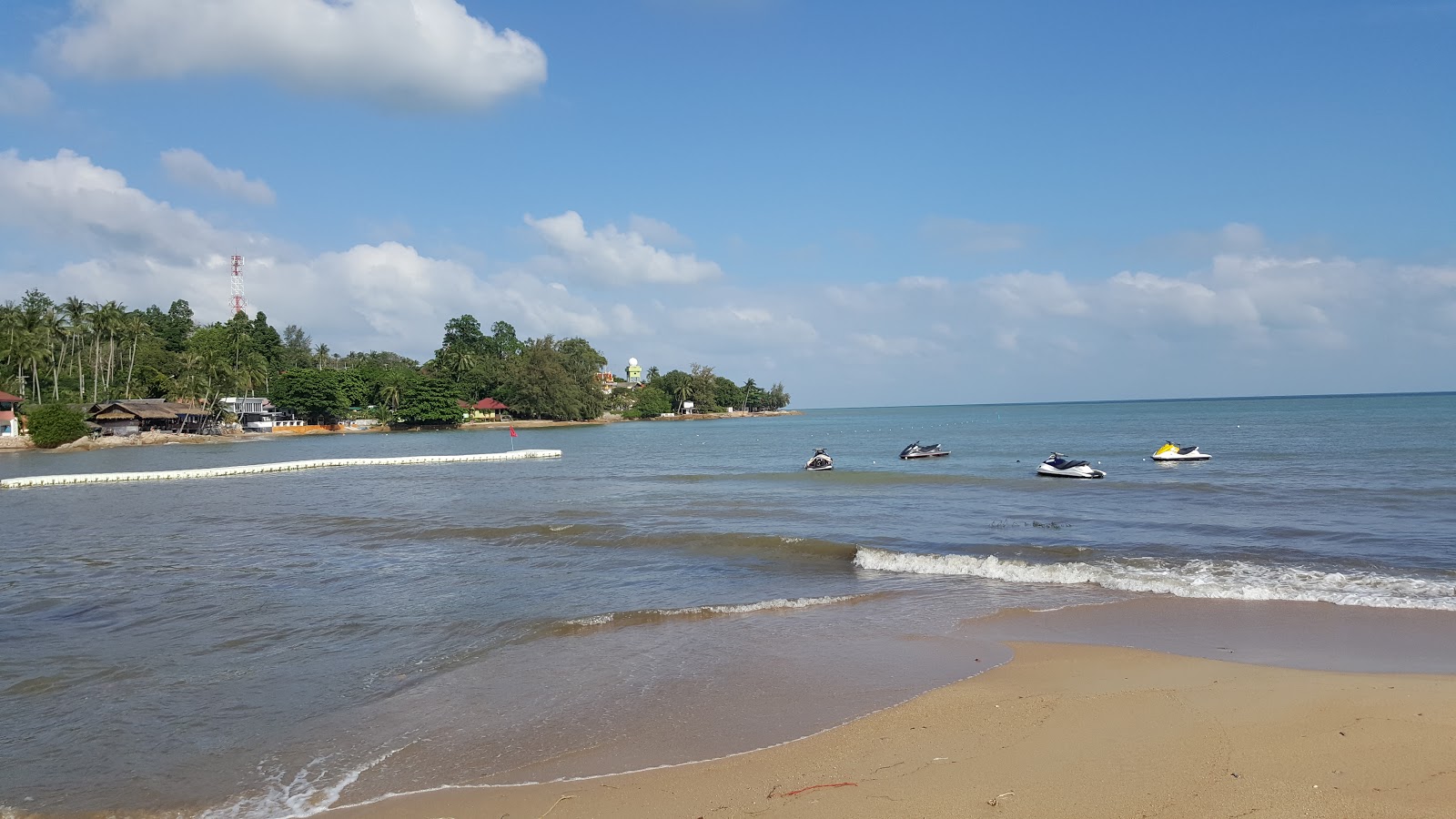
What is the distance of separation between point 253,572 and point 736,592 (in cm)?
936

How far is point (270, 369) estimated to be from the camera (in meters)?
120

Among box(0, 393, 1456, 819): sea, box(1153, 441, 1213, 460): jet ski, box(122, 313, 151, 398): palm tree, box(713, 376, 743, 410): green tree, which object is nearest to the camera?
box(0, 393, 1456, 819): sea

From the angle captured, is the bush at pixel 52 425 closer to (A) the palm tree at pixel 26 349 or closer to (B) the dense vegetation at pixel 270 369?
(B) the dense vegetation at pixel 270 369

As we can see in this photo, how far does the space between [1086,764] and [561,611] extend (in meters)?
7.78

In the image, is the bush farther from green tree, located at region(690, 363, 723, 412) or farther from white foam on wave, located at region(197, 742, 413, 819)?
green tree, located at region(690, 363, 723, 412)

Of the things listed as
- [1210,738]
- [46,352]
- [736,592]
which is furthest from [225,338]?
[1210,738]

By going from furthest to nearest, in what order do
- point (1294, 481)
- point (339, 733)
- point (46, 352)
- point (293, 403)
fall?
point (293, 403) → point (46, 352) → point (1294, 481) → point (339, 733)

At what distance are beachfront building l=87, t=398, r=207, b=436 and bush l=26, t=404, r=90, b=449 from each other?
6268mm

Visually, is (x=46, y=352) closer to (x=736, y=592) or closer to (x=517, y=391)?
(x=517, y=391)

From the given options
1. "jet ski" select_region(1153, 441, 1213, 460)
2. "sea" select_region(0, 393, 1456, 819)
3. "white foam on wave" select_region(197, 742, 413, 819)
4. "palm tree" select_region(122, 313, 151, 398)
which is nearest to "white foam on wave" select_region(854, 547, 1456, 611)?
"sea" select_region(0, 393, 1456, 819)

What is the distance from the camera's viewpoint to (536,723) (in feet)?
24.1

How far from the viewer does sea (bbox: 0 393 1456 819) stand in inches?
268

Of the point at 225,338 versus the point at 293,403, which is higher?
the point at 225,338

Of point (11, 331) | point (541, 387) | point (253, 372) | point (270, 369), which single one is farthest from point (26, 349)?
point (541, 387)
